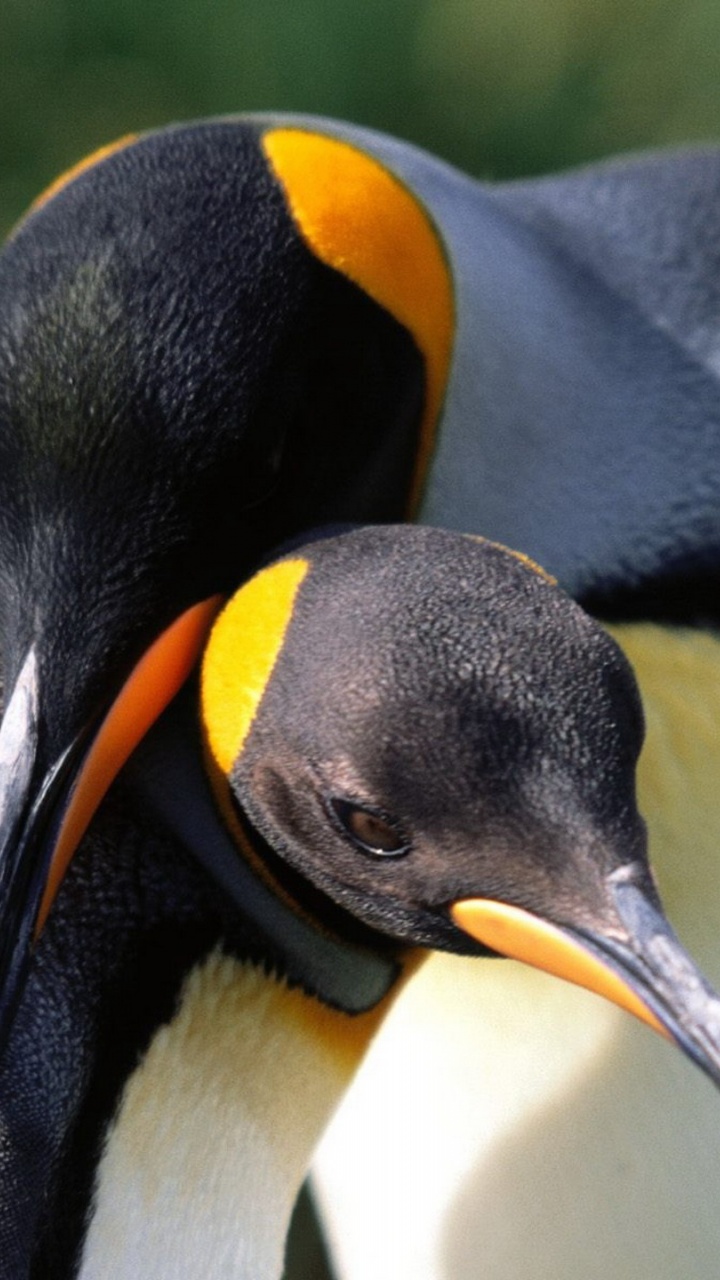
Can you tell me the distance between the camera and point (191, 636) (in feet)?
3.54

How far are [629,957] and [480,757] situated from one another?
0.35 feet

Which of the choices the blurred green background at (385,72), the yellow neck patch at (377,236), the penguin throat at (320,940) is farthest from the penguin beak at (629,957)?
the blurred green background at (385,72)

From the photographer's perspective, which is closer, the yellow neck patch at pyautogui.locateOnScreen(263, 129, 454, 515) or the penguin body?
the yellow neck patch at pyautogui.locateOnScreen(263, 129, 454, 515)

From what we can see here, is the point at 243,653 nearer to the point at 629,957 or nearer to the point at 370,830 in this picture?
the point at 370,830

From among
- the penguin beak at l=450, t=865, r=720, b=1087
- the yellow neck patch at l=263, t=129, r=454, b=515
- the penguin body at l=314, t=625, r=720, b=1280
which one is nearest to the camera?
the penguin beak at l=450, t=865, r=720, b=1087

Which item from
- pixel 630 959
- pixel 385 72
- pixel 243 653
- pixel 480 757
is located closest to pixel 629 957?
pixel 630 959

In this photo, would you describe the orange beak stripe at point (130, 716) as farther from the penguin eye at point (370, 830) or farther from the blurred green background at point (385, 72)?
the blurred green background at point (385, 72)

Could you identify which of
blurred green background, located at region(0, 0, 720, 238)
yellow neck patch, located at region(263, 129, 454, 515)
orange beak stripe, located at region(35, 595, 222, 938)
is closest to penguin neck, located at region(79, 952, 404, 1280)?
orange beak stripe, located at region(35, 595, 222, 938)

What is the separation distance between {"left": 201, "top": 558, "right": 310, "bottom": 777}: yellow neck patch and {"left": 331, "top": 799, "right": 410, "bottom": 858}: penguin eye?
7 cm

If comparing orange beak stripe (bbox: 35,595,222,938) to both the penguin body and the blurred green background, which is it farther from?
the blurred green background

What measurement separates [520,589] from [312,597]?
10 centimetres

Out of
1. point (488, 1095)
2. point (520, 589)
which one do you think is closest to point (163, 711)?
point (520, 589)

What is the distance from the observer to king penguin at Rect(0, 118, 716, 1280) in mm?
955

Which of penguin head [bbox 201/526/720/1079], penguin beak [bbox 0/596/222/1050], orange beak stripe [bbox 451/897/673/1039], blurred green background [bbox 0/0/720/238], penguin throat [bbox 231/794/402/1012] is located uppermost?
penguin head [bbox 201/526/720/1079]
